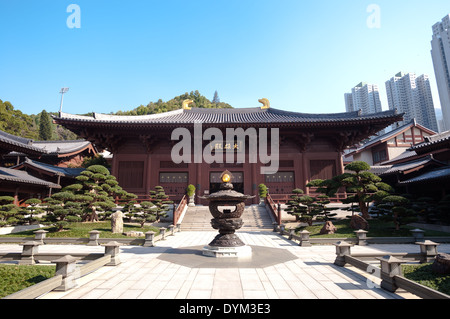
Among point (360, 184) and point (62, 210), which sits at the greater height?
point (360, 184)

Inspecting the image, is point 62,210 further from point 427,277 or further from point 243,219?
point 427,277

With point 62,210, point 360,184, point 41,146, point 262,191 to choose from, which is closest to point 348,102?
point 262,191

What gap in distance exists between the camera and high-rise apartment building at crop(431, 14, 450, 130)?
2201 inches

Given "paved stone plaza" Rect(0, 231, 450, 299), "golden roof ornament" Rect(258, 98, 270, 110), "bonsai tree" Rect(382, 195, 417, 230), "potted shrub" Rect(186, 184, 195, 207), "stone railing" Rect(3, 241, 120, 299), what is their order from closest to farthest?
"stone railing" Rect(3, 241, 120, 299) → "paved stone plaza" Rect(0, 231, 450, 299) → "bonsai tree" Rect(382, 195, 417, 230) → "potted shrub" Rect(186, 184, 195, 207) → "golden roof ornament" Rect(258, 98, 270, 110)

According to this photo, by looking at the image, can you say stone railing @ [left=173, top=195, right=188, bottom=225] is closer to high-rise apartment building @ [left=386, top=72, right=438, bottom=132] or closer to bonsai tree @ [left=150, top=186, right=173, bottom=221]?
bonsai tree @ [left=150, top=186, right=173, bottom=221]

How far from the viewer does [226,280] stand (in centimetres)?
513

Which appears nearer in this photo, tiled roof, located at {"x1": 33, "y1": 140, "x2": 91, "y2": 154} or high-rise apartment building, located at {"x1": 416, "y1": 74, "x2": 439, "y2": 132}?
tiled roof, located at {"x1": 33, "y1": 140, "x2": 91, "y2": 154}

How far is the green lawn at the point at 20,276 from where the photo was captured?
524 cm

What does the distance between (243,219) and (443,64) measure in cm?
6971

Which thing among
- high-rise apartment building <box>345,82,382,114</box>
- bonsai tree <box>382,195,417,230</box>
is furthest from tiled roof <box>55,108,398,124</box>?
high-rise apartment building <box>345,82,382,114</box>

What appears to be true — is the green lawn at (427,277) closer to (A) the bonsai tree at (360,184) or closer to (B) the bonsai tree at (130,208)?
(A) the bonsai tree at (360,184)

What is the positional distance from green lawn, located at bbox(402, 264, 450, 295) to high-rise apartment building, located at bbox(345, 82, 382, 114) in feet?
258

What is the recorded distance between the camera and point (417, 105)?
6362cm

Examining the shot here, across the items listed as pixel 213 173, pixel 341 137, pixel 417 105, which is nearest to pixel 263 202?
pixel 213 173
